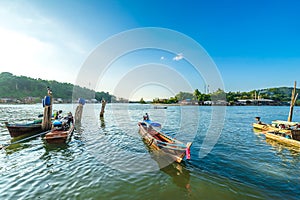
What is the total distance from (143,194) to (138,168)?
7.66 ft

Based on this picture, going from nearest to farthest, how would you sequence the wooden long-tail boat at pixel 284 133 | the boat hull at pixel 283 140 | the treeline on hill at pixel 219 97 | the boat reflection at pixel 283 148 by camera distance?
the boat reflection at pixel 283 148 < the boat hull at pixel 283 140 < the wooden long-tail boat at pixel 284 133 < the treeline on hill at pixel 219 97

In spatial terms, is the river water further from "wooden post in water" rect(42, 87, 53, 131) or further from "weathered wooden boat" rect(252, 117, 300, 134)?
"weathered wooden boat" rect(252, 117, 300, 134)

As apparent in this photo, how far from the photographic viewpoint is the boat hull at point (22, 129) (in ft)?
44.1

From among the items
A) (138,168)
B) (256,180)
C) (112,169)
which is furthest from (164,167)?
(256,180)

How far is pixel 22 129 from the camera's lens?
554 inches

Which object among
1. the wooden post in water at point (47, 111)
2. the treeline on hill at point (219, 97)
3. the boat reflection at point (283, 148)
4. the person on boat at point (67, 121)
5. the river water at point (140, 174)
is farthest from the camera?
the treeline on hill at point (219, 97)

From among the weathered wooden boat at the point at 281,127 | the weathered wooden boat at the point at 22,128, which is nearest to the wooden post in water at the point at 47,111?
the weathered wooden boat at the point at 22,128

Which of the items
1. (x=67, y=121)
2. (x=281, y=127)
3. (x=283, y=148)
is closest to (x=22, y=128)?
(x=67, y=121)

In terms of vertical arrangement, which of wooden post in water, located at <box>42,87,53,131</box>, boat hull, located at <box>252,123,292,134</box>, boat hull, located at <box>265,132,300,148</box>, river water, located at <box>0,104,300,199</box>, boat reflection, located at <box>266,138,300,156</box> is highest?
wooden post in water, located at <box>42,87,53,131</box>

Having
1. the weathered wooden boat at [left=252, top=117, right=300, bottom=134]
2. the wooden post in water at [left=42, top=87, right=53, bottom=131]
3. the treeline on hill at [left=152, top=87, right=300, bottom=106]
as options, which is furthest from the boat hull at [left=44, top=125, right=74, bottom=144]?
the treeline on hill at [left=152, top=87, right=300, bottom=106]

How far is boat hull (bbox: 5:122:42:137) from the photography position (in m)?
13.4

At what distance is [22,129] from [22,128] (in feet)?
0.41

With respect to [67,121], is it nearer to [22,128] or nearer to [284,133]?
[22,128]

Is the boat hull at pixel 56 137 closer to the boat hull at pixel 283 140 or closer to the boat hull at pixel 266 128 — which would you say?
the boat hull at pixel 283 140
